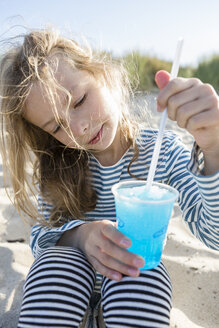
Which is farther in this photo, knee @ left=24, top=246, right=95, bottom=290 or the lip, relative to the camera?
the lip

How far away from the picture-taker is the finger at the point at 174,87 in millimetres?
865

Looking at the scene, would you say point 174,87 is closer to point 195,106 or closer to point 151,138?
point 195,106

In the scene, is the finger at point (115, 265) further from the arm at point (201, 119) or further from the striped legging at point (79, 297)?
the arm at point (201, 119)

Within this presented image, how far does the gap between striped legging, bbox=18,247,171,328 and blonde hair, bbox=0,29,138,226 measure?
1.25 ft

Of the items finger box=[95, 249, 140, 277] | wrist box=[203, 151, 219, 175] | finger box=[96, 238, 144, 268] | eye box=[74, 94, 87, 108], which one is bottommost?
finger box=[95, 249, 140, 277]

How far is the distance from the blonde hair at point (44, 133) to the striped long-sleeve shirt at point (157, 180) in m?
0.04

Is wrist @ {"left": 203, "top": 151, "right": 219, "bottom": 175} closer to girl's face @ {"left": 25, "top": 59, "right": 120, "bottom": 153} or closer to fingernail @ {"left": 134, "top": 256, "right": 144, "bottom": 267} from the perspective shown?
fingernail @ {"left": 134, "top": 256, "right": 144, "bottom": 267}

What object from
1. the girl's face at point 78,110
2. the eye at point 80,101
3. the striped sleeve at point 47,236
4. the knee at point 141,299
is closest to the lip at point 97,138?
the girl's face at point 78,110

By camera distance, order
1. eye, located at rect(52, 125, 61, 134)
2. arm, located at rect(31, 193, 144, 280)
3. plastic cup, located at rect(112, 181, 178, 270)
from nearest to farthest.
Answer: plastic cup, located at rect(112, 181, 178, 270) → arm, located at rect(31, 193, 144, 280) → eye, located at rect(52, 125, 61, 134)

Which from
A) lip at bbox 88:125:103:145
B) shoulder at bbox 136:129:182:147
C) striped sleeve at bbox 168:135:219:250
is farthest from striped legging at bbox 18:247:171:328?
shoulder at bbox 136:129:182:147

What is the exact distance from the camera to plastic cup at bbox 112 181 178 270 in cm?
85

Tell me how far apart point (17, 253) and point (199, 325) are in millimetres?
889

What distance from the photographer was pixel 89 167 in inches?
59.0

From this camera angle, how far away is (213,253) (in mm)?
1664
